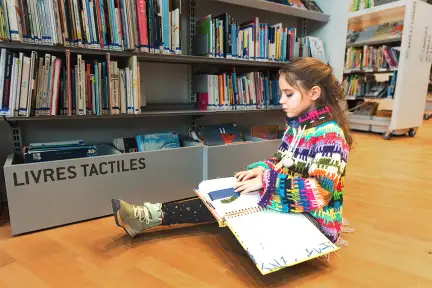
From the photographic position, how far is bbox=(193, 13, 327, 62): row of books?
5.85 feet

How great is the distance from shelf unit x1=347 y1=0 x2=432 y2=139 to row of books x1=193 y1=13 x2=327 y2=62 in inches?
69.8

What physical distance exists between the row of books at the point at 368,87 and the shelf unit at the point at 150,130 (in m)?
1.72

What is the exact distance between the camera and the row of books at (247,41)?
1.78 meters

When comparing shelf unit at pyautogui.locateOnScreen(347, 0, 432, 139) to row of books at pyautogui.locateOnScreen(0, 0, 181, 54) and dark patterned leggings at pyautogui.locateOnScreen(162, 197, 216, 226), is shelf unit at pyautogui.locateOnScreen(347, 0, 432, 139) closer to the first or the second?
row of books at pyautogui.locateOnScreen(0, 0, 181, 54)

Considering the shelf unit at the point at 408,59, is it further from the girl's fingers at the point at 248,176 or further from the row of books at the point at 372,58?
the girl's fingers at the point at 248,176

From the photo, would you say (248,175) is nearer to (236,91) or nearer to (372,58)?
(236,91)

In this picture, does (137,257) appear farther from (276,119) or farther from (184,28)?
(276,119)

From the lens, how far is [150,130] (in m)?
1.96

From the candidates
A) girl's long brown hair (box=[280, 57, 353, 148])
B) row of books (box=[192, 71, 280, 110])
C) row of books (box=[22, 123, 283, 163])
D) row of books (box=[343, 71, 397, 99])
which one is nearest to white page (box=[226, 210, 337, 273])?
girl's long brown hair (box=[280, 57, 353, 148])

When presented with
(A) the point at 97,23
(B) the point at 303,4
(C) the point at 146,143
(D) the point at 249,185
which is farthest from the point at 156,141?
(B) the point at 303,4

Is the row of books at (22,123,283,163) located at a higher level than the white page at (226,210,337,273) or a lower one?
higher

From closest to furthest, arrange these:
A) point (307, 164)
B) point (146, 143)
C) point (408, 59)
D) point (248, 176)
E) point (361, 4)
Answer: point (307, 164), point (248, 176), point (146, 143), point (408, 59), point (361, 4)

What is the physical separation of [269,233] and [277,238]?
30mm

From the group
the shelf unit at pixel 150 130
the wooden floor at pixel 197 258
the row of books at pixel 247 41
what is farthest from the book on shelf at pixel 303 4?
the wooden floor at pixel 197 258
